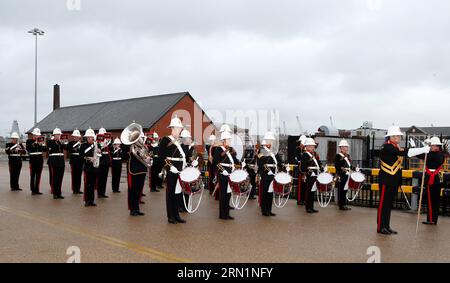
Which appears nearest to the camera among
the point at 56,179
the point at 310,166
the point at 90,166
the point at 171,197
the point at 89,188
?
the point at 171,197

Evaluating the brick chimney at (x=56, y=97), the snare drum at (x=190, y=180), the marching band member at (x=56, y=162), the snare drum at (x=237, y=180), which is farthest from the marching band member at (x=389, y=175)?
the brick chimney at (x=56, y=97)

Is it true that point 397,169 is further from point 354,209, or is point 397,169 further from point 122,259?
point 122,259

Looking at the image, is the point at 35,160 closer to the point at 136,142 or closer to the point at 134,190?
the point at 136,142

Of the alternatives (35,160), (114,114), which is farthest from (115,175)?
(114,114)

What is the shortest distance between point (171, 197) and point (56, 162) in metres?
5.76

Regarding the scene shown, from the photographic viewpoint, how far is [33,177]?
14609mm

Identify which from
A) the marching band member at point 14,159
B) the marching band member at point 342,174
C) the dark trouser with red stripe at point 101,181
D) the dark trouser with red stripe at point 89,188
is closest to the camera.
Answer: the dark trouser with red stripe at point 89,188

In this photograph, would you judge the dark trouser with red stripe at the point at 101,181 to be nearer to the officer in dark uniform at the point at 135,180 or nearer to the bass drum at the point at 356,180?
the officer in dark uniform at the point at 135,180

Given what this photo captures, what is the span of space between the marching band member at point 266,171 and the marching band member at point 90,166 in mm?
4389

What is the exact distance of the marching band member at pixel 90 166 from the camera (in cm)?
1218

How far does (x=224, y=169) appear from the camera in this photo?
1059 cm

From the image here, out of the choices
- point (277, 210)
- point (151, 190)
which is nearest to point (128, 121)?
point (151, 190)

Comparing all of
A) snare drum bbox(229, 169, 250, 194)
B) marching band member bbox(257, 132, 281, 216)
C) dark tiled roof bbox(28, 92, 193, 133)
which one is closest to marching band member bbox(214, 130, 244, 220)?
snare drum bbox(229, 169, 250, 194)

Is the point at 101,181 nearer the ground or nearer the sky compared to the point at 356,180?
nearer the ground
